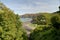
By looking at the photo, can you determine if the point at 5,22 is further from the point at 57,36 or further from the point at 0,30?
the point at 57,36

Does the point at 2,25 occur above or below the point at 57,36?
above

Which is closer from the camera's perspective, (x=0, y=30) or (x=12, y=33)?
(x=0, y=30)

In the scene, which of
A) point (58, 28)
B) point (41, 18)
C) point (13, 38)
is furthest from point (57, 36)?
point (41, 18)

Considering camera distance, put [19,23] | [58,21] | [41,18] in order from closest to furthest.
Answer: [58,21] < [19,23] < [41,18]

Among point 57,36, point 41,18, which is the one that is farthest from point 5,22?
point 41,18

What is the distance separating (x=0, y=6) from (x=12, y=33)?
4.60m

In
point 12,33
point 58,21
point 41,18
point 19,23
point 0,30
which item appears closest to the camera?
point 0,30

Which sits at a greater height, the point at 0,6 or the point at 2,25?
the point at 0,6

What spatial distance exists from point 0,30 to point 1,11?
2.84 metres

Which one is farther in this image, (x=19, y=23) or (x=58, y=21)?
(x=19, y=23)

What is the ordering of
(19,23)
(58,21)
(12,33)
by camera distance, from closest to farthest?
(12,33)
(58,21)
(19,23)

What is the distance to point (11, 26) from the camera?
35500mm

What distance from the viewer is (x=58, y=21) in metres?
37.7

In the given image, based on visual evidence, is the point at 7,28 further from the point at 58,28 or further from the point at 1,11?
the point at 58,28
